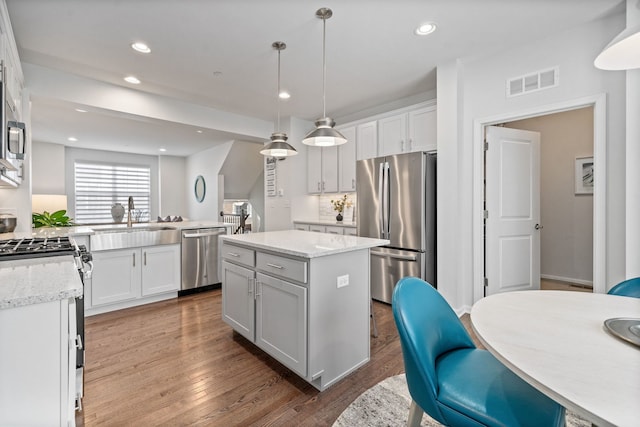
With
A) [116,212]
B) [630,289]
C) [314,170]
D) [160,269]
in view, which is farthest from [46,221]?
[630,289]

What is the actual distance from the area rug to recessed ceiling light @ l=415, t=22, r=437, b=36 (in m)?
2.75

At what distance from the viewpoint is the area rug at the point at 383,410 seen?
164 cm

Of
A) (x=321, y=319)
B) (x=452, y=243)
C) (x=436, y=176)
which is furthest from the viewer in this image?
(x=436, y=176)

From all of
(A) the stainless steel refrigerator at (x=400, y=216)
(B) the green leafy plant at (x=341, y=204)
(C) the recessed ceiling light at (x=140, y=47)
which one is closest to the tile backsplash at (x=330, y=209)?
(B) the green leafy plant at (x=341, y=204)

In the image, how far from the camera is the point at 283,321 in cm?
205

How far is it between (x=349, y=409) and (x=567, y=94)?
3.05 metres

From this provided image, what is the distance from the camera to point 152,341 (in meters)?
2.65

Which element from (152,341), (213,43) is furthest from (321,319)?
(213,43)

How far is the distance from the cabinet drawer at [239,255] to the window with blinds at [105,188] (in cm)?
566

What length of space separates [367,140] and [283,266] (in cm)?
284

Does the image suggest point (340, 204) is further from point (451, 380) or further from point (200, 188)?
point (200, 188)

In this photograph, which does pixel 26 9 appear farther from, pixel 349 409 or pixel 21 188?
pixel 349 409

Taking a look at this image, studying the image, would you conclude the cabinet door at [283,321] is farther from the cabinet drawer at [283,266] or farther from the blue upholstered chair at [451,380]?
the blue upholstered chair at [451,380]

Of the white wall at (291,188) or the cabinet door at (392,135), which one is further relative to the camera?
the white wall at (291,188)
